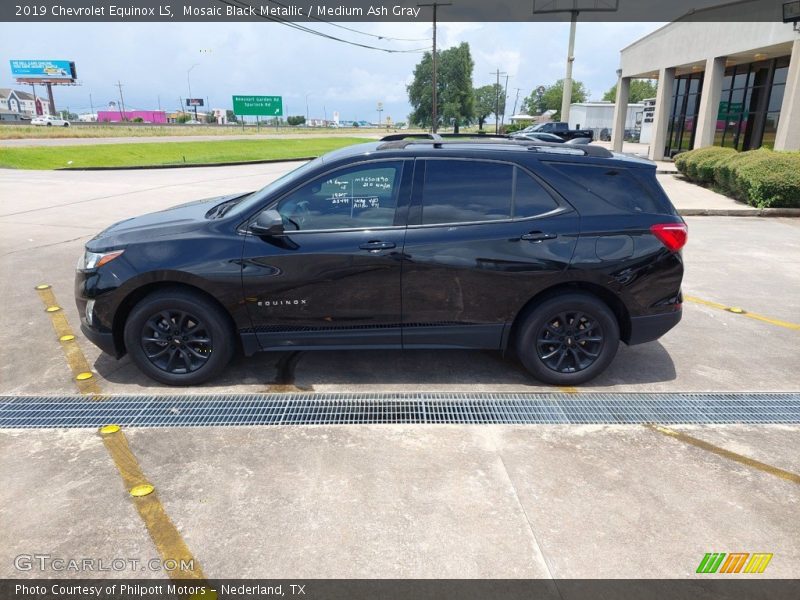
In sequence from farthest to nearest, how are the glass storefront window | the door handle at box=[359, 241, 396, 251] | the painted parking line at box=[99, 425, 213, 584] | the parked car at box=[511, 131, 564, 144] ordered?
the glass storefront window, the parked car at box=[511, 131, 564, 144], the door handle at box=[359, 241, 396, 251], the painted parking line at box=[99, 425, 213, 584]

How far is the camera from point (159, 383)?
423cm

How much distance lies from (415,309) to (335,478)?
141 cm

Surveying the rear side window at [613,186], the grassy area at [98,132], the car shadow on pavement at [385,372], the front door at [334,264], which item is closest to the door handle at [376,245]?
the front door at [334,264]

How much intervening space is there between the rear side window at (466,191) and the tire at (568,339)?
0.80 metres

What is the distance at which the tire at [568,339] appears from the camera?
4074mm

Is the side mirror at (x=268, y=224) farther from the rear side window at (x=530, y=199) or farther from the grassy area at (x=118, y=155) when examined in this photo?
the grassy area at (x=118, y=155)

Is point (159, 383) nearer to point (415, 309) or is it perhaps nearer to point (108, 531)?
point (108, 531)

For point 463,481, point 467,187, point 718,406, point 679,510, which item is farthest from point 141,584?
point 718,406

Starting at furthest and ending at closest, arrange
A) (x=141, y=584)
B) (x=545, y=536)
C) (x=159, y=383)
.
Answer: (x=159, y=383) < (x=545, y=536) < (x=141, y=584)

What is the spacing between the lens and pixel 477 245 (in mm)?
3961

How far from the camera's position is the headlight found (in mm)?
3975

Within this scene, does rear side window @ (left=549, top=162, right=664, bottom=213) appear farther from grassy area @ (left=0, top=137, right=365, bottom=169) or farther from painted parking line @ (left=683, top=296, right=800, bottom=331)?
grassy area @ (left=0, top=137, right=365, bottom=169)

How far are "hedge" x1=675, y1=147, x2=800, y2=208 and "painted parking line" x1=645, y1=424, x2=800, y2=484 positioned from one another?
10919 millimetres

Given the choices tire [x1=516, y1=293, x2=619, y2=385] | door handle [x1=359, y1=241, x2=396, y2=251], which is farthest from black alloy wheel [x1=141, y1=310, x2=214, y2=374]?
tire [x1=516, y1=293, x2=619, y2=385]
